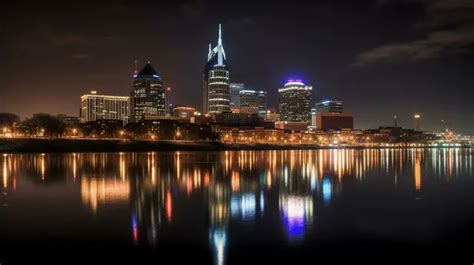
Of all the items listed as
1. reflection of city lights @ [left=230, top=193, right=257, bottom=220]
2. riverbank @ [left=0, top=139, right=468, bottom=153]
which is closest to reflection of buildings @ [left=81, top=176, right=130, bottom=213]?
reflection of city lights @ [left=230, top=193, right=257, bottom=220]

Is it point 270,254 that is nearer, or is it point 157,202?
point 270,254

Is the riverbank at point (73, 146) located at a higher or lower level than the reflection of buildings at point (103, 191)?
higher

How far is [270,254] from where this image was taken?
12.0 m

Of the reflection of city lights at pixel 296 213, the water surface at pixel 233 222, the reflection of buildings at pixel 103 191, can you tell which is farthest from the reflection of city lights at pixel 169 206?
the reflection of city lights at pixel 296 213

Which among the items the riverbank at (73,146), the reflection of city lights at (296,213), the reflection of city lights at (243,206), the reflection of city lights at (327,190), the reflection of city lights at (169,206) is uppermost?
the riverbank at (73,146)

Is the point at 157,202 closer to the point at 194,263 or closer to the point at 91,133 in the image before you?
the point at 194,263

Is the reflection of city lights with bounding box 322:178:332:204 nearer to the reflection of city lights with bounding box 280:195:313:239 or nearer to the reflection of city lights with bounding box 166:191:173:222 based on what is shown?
the reflection of city lights with bounding box 280:195:313:239

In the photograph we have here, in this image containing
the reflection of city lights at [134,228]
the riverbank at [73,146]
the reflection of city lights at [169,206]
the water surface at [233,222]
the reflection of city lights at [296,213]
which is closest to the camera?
the water surface at [233,222]

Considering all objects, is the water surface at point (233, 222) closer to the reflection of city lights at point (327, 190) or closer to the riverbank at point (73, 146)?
the reflection of city lights at point (327, 190)

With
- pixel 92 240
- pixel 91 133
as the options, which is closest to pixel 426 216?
pixel 92 240

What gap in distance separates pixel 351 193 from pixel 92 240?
16729mm

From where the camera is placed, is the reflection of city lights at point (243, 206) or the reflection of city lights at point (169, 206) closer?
the reflection of city lights at point (169, 206)

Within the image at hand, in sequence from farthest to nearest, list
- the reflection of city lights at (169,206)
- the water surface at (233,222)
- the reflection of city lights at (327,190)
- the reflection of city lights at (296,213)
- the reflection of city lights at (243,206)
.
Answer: the reflection of city lights at (327,190) < the reflection of city lights at (243,206) < the reflection of city lights at (169,206) < the reflection of city lights at (296,213) < the water surface at (233,222)

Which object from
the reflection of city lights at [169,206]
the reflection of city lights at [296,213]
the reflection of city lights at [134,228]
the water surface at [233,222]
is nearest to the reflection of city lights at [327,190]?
the water surface at [233,222]
